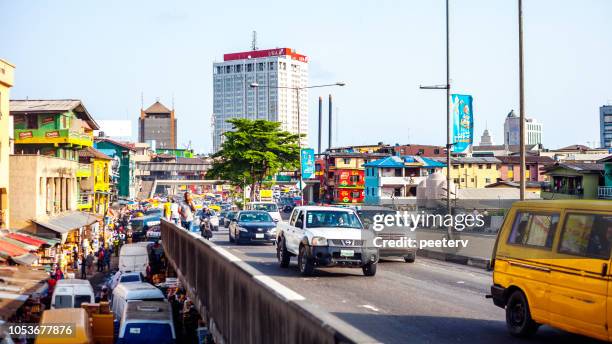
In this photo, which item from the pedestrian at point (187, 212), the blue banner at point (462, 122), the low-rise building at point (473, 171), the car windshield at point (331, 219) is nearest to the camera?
the car windshield at point (331, 219)

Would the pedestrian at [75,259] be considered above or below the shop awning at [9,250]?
below

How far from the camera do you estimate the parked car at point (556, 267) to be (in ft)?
30.9

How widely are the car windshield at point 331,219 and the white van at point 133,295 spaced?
7.65 meters

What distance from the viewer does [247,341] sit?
35.2ft

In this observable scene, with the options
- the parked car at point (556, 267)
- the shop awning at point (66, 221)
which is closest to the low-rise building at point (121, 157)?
the shop awning at point (66, 221)

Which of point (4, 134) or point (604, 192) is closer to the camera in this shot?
point (4, 134)

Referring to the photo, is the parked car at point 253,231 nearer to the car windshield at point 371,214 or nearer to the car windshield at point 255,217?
the car windshield at point 255,217

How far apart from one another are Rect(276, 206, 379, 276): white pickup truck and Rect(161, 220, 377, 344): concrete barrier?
2.69 meters

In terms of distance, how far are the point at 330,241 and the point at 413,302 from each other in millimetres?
4445

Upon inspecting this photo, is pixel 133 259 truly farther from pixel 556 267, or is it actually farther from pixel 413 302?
pixel 556 267

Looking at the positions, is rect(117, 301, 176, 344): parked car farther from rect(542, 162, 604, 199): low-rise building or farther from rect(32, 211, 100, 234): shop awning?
rect(542, 162, 604, 199): low-rise building

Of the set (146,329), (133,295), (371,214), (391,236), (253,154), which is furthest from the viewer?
(253,154)

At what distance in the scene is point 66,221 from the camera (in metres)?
50.3

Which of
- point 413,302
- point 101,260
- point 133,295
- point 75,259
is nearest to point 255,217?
point 133,295
